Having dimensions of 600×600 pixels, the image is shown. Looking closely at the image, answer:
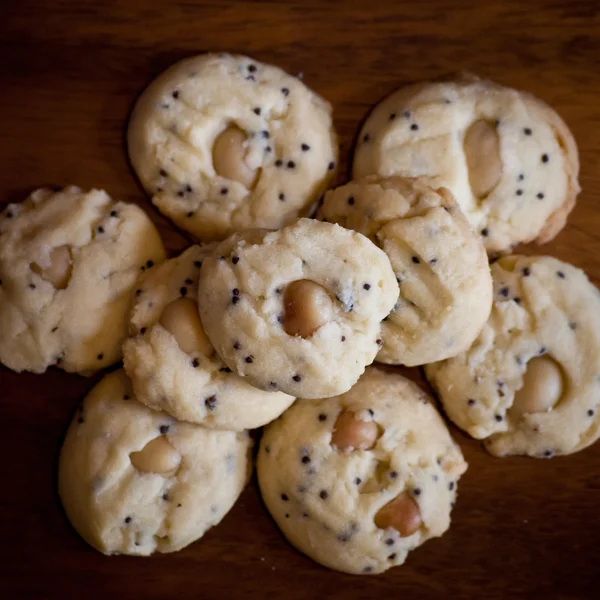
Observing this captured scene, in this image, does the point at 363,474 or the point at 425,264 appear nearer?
the point at 425,264

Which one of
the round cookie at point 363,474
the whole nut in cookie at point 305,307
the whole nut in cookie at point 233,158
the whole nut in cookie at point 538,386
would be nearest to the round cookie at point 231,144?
the whole nut in cookie at point 233,158

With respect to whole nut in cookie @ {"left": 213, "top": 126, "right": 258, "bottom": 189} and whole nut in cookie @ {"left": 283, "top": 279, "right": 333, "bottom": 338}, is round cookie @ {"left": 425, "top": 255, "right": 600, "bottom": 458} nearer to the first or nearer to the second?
whole nut in cookie @ {"left": 283, "top": 279, "right": 333, "bottom": 338}

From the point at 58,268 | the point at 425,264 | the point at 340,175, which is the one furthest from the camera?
the point at 340,175

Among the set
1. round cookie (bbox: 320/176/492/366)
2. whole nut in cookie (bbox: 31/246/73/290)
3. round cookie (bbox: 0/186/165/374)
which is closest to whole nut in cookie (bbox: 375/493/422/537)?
round cookie (bbox: 320/176/492/366)

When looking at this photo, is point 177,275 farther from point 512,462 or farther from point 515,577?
point 515,577

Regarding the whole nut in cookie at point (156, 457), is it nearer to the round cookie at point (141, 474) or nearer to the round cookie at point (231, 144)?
the round cookie at point (141, 474)

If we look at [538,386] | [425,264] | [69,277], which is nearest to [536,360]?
[538,386]

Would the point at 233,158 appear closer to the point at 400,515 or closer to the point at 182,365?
the point at 182,365
